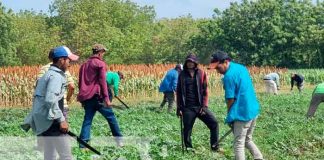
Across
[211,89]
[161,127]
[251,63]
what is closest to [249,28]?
[251,63]

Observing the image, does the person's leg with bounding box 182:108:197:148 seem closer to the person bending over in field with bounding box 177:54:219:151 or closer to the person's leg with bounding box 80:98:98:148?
the person bending over in field with bounding box 177:54:219:151

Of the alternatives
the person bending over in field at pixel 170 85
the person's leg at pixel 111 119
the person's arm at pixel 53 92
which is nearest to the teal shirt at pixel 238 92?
the person's leg at pixel 111 119

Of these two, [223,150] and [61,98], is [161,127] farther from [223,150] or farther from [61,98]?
[61,98]

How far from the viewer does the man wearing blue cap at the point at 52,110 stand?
759cm

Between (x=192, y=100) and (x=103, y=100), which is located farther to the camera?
(x=192, y=100)

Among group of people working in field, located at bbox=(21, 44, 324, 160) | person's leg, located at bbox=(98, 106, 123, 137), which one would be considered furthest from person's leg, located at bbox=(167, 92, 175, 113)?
person's leg, located at bbox=(98, 106, 123, 137)

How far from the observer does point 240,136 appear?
9242 millimetres

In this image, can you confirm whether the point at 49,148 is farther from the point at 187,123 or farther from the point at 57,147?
the point at 187,123

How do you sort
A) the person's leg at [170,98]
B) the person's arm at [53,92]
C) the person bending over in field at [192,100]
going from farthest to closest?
the person's leg at [170,98]
the person bending over in field at [192,100]
the person's arm at [53,92]

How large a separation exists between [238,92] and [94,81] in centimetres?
275

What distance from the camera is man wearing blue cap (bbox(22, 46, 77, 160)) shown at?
7.59m

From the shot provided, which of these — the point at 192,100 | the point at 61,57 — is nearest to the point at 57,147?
the point at 61,57

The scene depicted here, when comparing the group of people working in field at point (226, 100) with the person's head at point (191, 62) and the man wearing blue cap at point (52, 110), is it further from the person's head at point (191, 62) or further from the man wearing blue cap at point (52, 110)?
the man wearing blue cap at point (52, 110)

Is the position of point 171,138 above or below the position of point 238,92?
below
